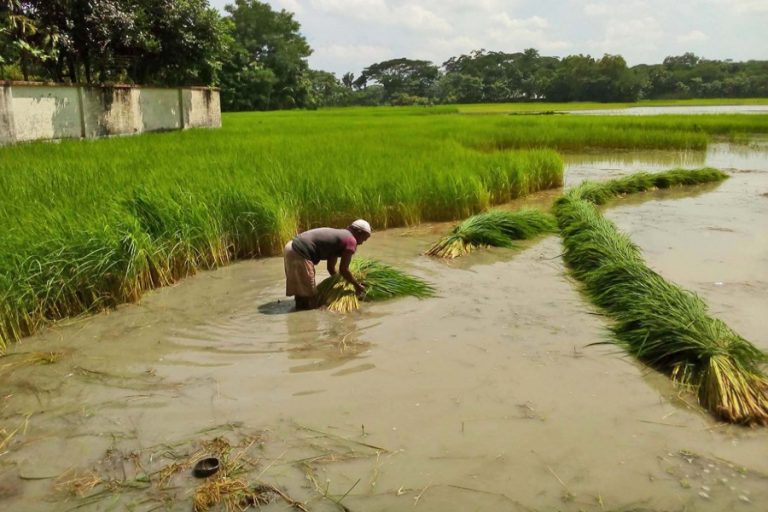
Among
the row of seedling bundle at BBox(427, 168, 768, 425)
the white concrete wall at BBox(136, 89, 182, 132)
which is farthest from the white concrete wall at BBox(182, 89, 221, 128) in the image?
the row of seedling bundle at BBox(427, 168, 768, 425)

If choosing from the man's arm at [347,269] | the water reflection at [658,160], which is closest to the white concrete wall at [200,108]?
the water reflection at [658,160]

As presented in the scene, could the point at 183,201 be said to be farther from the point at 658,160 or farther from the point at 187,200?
the point at 658,160

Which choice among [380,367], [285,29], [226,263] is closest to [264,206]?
[226,263]

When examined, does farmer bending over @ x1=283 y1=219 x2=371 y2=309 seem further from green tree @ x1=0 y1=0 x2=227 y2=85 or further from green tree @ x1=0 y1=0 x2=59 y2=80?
green tree @ x1=0 y1=0 x2=227 y2=85

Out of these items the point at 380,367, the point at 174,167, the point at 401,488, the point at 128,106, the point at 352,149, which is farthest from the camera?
the point at 128,106

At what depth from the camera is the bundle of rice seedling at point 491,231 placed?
18.9 ft

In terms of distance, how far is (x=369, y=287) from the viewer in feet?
14.2

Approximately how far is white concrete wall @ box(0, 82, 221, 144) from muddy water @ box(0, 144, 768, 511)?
7.69 metres

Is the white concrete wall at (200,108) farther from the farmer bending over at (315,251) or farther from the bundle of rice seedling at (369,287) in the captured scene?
the farmer bending over at (315,251)

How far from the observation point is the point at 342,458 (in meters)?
2.45

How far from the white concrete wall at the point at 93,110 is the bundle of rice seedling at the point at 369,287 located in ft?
27.1

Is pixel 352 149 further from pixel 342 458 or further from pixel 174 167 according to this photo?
pixel 342 458

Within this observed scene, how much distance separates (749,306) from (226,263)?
424 cm

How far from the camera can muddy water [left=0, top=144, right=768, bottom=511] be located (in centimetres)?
228
